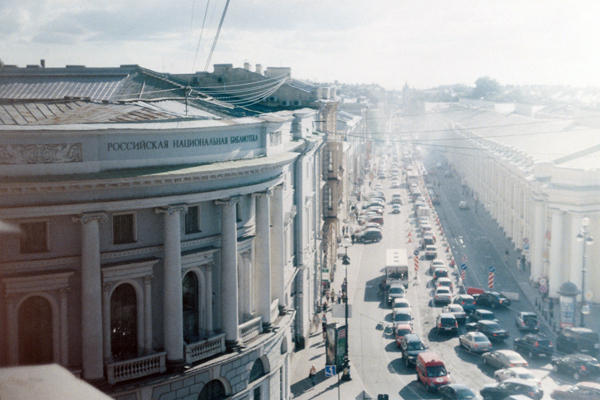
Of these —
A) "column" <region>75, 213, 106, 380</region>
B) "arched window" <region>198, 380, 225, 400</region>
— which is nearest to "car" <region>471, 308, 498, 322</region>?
"arched window" <region>198, 380, 225, 400</region>

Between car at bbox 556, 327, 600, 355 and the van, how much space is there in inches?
370

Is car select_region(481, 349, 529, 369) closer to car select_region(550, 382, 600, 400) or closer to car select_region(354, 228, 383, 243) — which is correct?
car select_region(550, 382, 600, 400)

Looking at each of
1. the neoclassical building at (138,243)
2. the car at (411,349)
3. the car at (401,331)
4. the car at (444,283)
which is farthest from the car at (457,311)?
the neoclassical building at (138,243)

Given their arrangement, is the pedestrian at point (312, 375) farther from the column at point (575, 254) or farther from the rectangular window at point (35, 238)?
the column at point (575, 254)

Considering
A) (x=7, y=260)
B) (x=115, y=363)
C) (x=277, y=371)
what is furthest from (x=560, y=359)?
(x=7, y=260)

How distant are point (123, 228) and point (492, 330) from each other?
89.9 feet

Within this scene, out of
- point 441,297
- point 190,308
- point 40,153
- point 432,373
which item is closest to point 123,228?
point 40,153

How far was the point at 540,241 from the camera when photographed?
57281 millimetres

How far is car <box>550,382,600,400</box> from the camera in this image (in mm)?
30422

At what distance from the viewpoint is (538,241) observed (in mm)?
57375

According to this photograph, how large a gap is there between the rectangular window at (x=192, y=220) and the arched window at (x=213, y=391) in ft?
16.3

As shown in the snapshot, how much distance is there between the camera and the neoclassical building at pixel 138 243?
61.7 ft

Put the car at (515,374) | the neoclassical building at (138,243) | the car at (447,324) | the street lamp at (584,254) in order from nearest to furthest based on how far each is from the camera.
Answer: the neoclassical building at (138,243)
the car at (515,374)
the car at (447,324)
the street lamp at (584,254)

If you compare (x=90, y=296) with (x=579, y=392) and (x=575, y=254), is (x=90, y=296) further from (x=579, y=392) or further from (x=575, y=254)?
(x=575, y=254)
